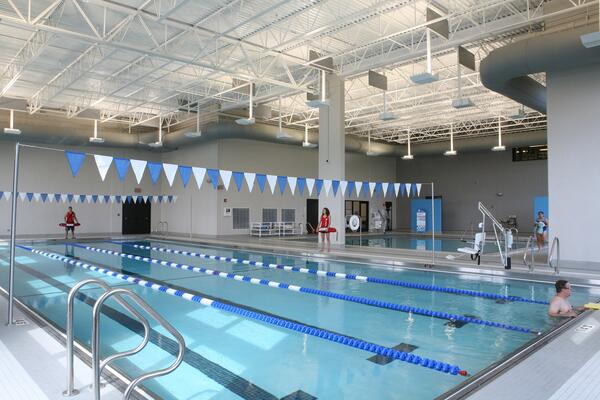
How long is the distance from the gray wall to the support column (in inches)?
518

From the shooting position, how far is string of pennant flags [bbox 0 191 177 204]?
671 inches

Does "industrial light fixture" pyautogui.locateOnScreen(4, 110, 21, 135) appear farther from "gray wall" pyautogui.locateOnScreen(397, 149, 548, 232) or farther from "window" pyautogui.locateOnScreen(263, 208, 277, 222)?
"gray wall" pyautogui.locateOnScreen(397, 149, 548, 232)

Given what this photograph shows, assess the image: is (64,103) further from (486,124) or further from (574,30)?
(486,124)

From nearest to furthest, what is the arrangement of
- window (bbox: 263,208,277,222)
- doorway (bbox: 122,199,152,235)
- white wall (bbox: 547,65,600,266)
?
white wall (bbox: 547,65,600,266), window (bbox: 263,208,277,222), doorway (bbox: 122,199,152,235)

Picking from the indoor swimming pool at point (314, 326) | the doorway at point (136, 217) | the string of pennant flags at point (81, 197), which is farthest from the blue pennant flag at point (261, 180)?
the doorway at point (136, 217)

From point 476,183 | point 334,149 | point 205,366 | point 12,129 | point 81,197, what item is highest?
point 12,129

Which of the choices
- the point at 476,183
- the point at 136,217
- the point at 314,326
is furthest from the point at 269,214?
the point at 314,326

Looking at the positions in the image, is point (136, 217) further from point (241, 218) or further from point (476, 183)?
point (476, 183)

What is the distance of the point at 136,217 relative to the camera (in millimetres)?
21438

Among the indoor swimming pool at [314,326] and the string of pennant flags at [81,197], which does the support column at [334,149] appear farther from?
the string of pennant flags at [81,197]

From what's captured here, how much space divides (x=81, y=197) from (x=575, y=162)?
16812 mm

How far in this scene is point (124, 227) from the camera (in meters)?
21.1

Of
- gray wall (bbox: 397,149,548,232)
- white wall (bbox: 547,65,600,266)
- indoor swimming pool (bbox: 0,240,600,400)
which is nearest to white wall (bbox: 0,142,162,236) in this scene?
indoor swimming pool (bbox: 0,240,600,400)

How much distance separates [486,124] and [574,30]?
47.6ft
